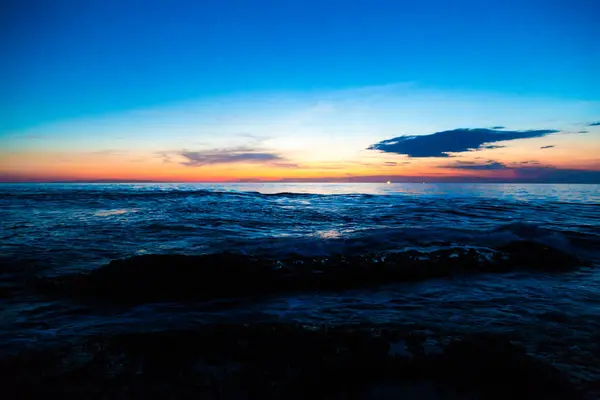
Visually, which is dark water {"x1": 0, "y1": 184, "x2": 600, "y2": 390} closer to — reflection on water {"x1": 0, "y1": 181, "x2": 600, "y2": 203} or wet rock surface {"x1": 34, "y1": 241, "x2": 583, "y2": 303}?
wet rock surface {"x1": 34, "y1": 241, "x2": 583, "y2": 303}

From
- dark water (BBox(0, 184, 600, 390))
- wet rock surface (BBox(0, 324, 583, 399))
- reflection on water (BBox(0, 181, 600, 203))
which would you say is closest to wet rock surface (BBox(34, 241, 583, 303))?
dark water (BBox(0, 184, 600, 390))

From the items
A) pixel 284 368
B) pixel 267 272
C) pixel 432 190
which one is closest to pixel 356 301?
pixel 284 368

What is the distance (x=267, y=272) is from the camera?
6.09m

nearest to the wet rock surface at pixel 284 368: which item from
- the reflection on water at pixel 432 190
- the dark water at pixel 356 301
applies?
the dark water at pixel 356 301

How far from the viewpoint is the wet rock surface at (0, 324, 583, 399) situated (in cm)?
262

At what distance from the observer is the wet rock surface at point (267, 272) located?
5.12m

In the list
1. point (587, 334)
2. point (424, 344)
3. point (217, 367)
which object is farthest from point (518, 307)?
point (217, 367)

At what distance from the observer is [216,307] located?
444 centimetres

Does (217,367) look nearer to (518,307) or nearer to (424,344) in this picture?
(424,344)

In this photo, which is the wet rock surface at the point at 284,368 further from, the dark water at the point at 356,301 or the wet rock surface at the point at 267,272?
the wet rock surface at the point at 267,272

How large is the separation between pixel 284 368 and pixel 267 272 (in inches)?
124

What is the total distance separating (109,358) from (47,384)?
50cm

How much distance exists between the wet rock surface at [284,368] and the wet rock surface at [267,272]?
5.41ft

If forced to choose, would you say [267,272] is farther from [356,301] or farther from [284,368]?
[284,368]
